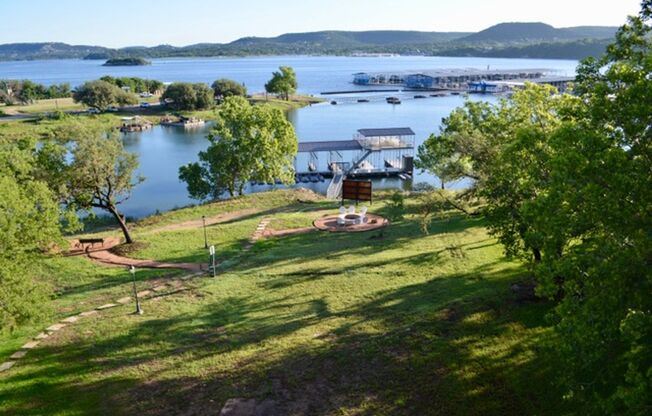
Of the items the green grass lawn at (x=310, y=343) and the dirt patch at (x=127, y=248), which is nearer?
the green grass lawn at (x=310, y=343)

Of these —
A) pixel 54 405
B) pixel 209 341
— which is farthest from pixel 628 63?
pixel 54 405

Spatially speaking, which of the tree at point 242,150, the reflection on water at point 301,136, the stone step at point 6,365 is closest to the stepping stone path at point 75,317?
the stone step at point 6,365

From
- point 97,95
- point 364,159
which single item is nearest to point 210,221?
point 364,159

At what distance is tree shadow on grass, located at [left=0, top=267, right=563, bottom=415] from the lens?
37.2ft

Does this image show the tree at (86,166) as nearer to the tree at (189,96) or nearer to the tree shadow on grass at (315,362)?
the tree shadow on grass at (315,362)

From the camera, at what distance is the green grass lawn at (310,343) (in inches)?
451

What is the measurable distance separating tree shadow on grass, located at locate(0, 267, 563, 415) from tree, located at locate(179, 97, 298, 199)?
25.0 m

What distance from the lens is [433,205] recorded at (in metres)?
23.6

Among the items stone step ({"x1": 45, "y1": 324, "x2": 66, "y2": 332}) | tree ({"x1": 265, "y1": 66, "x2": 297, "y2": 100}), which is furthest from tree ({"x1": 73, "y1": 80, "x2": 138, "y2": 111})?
stone step ({"x1": 45, "y1": 324, "x2": 66, "y2": 332})

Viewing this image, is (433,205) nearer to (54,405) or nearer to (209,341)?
(209,341)

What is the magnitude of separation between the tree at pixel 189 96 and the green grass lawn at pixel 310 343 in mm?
96219

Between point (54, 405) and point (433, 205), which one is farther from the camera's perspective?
point (433, 205)

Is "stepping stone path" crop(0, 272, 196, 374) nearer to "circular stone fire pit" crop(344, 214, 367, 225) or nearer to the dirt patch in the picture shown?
the dirt patch

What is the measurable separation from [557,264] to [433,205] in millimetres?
14683
